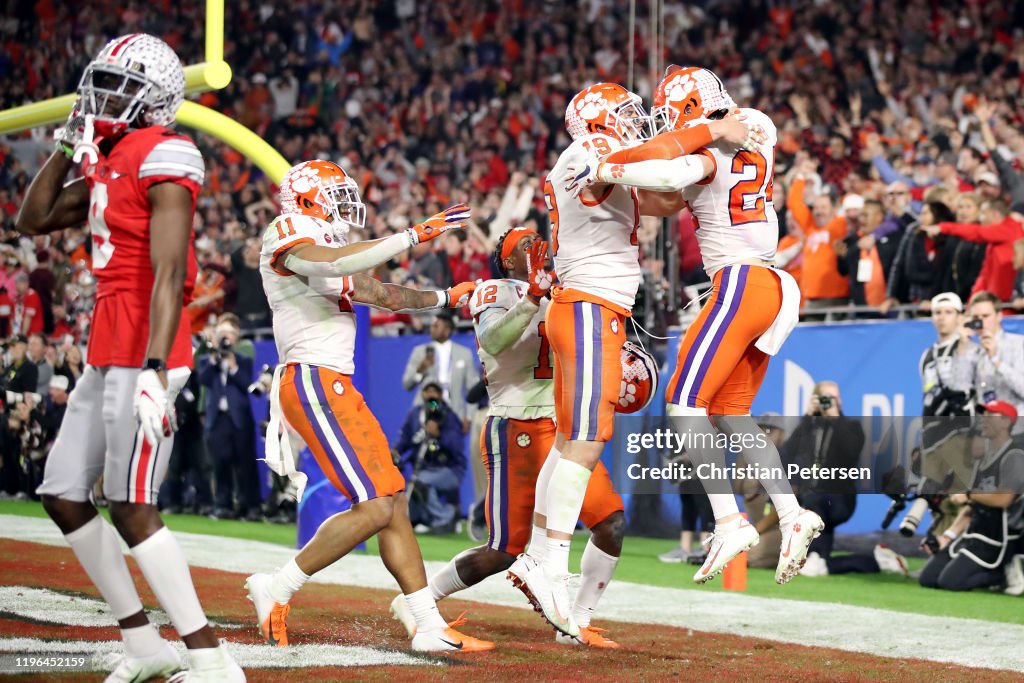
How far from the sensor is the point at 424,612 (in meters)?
5.55

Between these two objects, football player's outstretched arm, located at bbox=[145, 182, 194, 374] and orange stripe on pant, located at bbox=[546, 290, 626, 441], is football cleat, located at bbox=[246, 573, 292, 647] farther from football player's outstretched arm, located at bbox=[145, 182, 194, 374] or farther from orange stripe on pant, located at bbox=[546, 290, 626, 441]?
football player's outstretched arm, located at bbox=[145, 182, 194, 374]

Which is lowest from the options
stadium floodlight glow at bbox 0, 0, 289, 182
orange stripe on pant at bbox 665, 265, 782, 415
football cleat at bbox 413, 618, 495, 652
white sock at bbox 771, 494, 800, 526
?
football cleat at bbox 413, 618, 495, 652

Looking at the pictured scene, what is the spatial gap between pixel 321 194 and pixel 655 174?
1518 millimetres

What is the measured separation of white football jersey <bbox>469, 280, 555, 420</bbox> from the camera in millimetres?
6004

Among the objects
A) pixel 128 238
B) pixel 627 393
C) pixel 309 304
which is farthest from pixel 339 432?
pixel 128 238

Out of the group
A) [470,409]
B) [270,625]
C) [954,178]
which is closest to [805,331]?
[954,178]

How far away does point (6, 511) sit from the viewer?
832 centimetres

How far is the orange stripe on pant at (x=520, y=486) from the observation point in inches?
235

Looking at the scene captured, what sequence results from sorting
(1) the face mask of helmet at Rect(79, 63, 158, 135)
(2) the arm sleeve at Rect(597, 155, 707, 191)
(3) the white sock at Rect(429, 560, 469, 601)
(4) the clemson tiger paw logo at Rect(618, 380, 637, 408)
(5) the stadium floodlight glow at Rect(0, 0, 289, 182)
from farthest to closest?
(5) the stadium floodlight glow at Rect(0, 0, 289, 182)
(3) the white sock at Rect(429, 560, 469, 601)
(4) the clemson tiger paw logo at Rect(618, 380, 637, 408)
(2) the arm sleeve at Rect(597, 155, 707, 191)
(1) the face mask of helmet at Rect(79, 63, 158, 135)

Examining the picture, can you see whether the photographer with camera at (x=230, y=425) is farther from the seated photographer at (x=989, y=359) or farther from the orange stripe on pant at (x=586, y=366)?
the orange stripe on pant at (x=586, y=366)

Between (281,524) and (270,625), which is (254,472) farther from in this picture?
(270,625)

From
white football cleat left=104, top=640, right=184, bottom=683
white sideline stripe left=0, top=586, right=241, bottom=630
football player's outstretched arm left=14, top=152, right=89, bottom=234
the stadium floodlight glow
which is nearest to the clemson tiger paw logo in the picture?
white sideline stripe left=0, top=586, right=241, bottom=630

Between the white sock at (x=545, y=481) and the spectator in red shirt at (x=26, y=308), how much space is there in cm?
740

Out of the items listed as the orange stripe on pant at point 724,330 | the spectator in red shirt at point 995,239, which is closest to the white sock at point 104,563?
the orange stripe on pant at point 724,330
